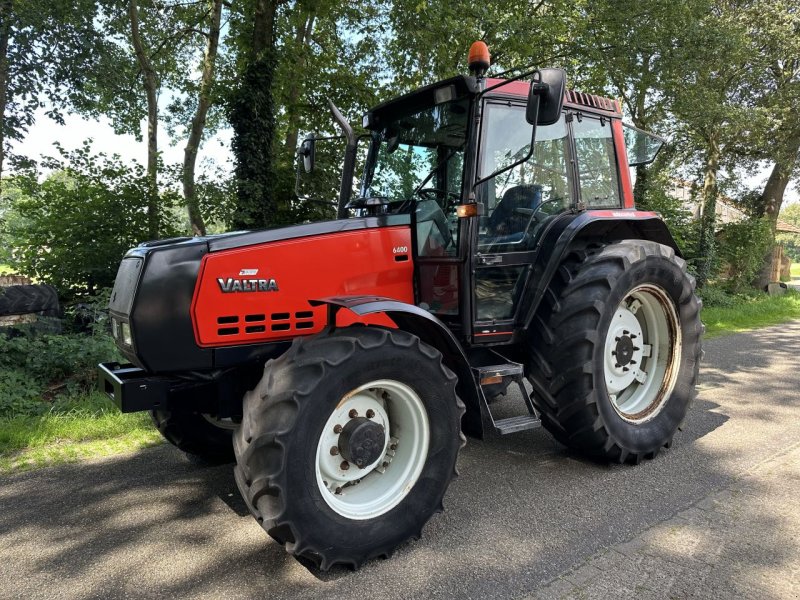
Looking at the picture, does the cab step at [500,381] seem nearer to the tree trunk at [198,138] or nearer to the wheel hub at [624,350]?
the wheel hub at [624,350]

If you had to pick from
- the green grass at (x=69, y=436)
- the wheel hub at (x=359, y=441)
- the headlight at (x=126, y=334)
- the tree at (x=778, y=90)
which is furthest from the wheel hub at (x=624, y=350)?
the tree at (x=778, y=90)

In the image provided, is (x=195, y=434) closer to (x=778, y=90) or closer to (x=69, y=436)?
(x=69, y=436)

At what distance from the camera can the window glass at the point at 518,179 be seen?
11.0ft

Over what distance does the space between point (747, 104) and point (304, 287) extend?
17.9 m

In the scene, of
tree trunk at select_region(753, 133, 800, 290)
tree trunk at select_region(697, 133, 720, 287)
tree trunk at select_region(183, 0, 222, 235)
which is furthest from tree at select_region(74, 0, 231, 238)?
tree trunk at select_region(753, 133, 800, 290)

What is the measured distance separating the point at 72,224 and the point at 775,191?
19.6 m

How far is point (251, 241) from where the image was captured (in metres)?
2.76

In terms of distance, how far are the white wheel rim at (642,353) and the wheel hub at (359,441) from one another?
1839 mm

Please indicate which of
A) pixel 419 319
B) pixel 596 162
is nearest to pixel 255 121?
pixel 596 162

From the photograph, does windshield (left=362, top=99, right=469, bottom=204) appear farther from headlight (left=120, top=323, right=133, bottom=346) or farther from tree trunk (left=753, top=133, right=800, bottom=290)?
tree trunk (left=753, top=133, right=800, bottom=290)

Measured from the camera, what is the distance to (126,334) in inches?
109

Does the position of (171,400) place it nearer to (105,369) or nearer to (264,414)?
(105,369)

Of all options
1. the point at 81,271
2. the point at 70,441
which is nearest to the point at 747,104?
the point at 81,271

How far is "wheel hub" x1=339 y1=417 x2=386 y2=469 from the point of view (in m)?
2.57
